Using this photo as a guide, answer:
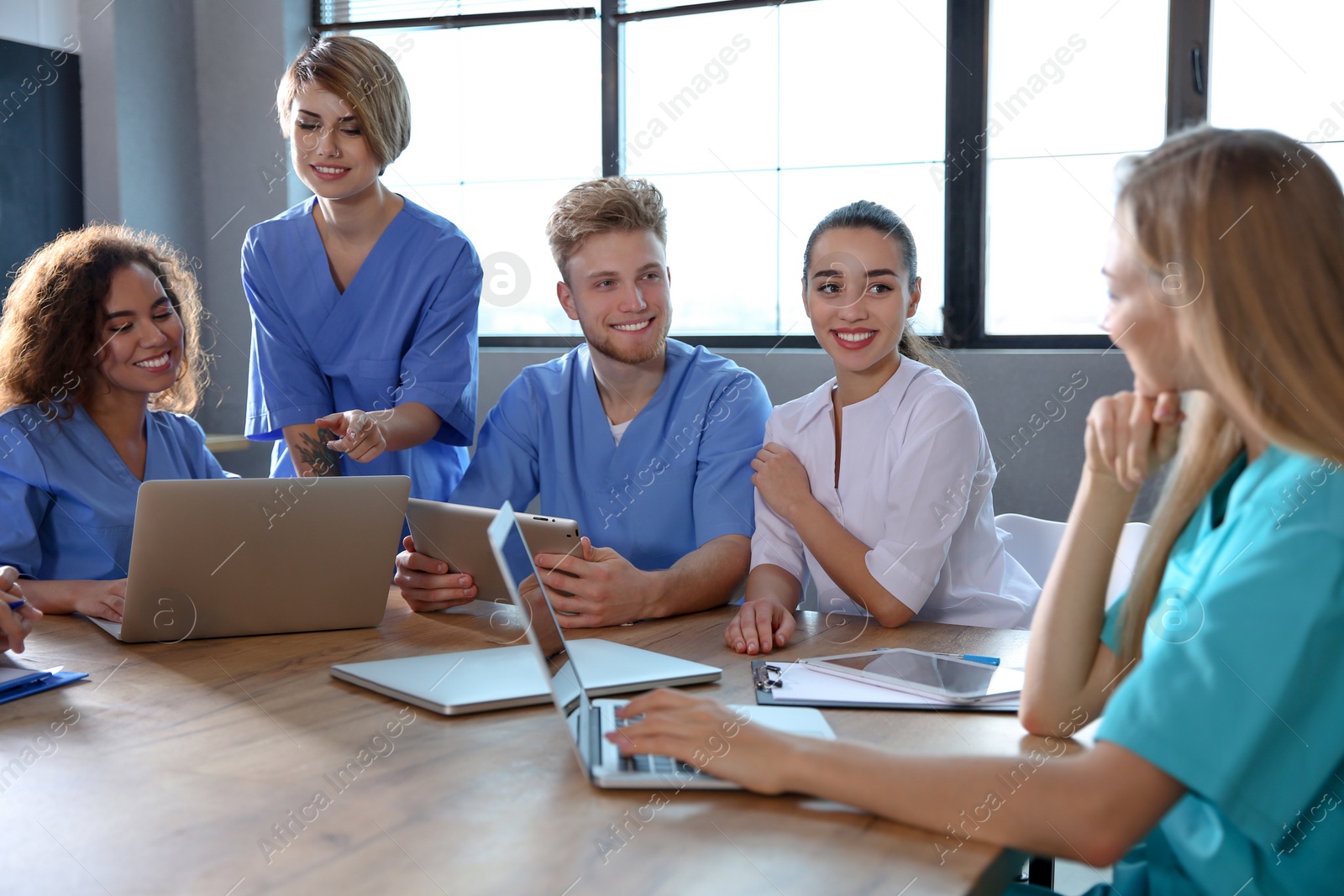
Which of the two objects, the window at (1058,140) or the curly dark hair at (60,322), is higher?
the window at (1058,140)

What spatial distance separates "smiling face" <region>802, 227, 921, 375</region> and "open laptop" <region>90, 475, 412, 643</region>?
676mm

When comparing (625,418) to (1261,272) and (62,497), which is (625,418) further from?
(1261,272)

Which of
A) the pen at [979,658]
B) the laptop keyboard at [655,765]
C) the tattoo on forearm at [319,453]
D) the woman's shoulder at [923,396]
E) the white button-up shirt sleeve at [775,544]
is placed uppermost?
the woman's shoulder at [923,396]

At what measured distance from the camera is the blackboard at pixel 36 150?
3.24 m

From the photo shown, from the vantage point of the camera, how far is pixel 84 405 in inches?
65.7

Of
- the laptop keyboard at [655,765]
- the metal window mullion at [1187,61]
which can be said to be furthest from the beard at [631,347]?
the metal window mullion at [1187,61]

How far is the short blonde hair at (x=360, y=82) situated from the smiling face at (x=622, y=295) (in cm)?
42

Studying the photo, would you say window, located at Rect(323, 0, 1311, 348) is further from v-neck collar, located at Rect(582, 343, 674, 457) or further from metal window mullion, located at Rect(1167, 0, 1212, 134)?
v-neck collar, located at Rect(582, 343, 674, 457)

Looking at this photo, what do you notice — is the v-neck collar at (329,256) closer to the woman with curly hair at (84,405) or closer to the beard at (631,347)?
the woman with curly hair at (84,405)

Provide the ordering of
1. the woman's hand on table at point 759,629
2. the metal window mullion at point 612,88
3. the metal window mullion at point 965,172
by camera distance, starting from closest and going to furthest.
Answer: the woman's hand on table at point 759,629
the metal window mullion at point 965,172
the metal window mullion at point 612,88

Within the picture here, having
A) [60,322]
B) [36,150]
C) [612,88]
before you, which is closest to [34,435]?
[60,322]

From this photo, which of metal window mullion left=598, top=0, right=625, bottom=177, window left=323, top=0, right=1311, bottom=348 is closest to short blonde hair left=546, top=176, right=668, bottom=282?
window left=323, top=0, right=1311, bottom=348

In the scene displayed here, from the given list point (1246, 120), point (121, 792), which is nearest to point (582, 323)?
point (121, 792)

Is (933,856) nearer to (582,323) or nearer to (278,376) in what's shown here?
(582,323)
